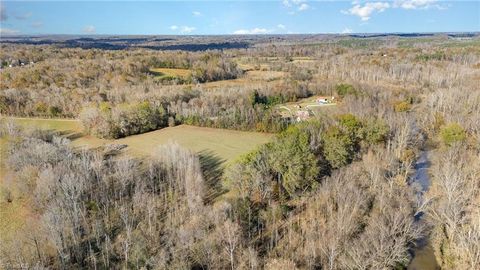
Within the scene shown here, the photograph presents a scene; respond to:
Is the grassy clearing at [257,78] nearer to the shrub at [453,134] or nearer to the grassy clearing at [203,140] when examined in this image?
the grassy clearing at [203,140]

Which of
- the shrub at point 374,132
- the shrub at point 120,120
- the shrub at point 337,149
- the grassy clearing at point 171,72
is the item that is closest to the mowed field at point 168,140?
the shrub at point 120,120

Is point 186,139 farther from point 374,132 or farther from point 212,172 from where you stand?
point 374,132

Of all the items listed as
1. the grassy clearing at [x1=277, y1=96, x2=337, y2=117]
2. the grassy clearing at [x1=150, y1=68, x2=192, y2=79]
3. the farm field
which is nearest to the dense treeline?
the farm field

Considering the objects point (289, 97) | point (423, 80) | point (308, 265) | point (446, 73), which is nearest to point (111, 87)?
point (289, 97)

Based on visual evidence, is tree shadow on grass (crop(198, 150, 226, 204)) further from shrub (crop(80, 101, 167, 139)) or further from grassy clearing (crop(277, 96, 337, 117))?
grassy clearing (crop(277, 96, 337, 117))

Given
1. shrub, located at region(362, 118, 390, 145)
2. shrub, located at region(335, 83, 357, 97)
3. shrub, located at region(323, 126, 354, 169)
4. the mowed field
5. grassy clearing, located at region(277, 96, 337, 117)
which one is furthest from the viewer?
shrub, located at region(335, 83, 357, 97)

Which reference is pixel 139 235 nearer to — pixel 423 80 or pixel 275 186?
pixel 275 186
